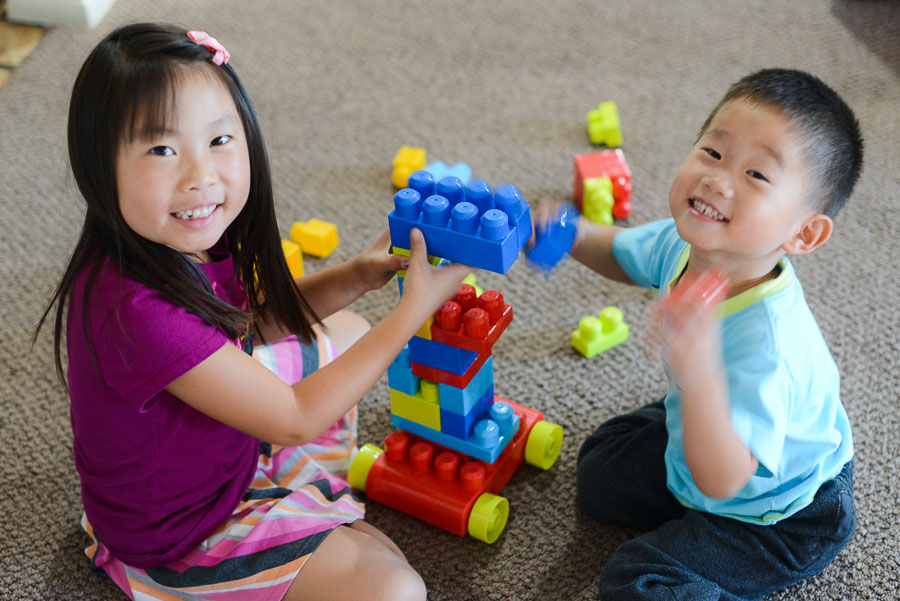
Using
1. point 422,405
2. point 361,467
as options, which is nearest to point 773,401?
point 422,405

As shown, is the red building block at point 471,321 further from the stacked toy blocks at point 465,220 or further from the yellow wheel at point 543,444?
the yellow wheel at point 543,444

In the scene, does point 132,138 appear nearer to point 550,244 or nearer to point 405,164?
point 550,244

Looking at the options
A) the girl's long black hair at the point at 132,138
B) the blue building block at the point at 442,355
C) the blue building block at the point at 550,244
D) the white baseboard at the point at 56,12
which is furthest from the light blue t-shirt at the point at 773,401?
the white baseboard at the point at 56,12

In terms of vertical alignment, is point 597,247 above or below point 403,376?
above

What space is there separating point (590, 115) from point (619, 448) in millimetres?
817

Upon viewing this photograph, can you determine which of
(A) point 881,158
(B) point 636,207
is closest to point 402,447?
(B) point 636,207

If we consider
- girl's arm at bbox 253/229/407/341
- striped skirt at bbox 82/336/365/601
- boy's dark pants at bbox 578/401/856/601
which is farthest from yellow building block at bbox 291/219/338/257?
boy's dark pants at bbox 578/401/856/601

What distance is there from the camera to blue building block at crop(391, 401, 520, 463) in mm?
1001

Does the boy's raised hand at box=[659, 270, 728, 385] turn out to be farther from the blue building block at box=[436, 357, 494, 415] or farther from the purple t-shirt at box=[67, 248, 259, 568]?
the purple t-shirt at box=[67, 248, 259, 568]

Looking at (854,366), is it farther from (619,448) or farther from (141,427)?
(141,427)

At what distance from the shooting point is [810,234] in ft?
2.73

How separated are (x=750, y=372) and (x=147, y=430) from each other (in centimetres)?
58

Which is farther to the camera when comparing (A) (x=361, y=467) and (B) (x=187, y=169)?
(A) (x=361, y=467)

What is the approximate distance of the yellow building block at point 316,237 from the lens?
1.42 m
